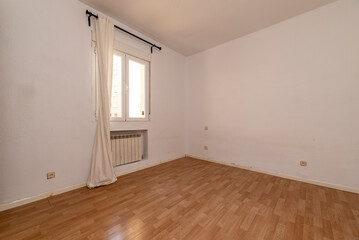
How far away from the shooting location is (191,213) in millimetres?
1756

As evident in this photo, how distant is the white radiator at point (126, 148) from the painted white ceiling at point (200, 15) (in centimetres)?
226

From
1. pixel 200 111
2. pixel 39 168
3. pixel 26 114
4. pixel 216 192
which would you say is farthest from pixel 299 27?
pixel 39 168

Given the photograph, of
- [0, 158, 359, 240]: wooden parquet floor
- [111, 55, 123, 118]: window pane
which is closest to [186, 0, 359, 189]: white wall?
[0, 158, 359, 240]: wooden parquet floor

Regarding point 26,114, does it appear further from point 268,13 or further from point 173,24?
point 268,13

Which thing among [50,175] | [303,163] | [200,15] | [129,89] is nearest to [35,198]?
[50,175]

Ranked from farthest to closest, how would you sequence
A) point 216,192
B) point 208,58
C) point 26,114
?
point 208,58 < point 216,192 < point 26,114

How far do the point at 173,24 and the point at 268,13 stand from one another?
173 centimetres

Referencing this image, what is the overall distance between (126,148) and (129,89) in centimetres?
123

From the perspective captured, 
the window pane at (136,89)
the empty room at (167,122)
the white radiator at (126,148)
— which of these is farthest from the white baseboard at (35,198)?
the window pane at (136,89)

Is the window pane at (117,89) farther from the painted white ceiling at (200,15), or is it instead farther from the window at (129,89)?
the painted white ceiling at (200,15)

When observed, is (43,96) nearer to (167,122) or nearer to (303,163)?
(167,122)

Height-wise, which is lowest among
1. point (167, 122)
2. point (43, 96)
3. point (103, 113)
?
point (167, 122)

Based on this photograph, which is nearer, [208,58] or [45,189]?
[45,189]

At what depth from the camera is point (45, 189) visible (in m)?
2.07
